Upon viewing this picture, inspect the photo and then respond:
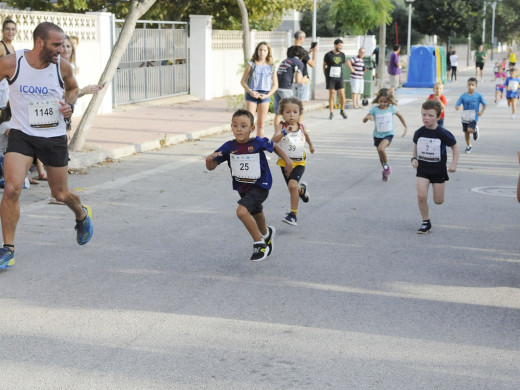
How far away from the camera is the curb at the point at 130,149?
40.6 feet

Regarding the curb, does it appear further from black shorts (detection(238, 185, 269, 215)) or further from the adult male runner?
black shorts (detection(238, 185, 269, 215))

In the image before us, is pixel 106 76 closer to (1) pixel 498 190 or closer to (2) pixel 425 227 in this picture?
(1) pixel 498 190

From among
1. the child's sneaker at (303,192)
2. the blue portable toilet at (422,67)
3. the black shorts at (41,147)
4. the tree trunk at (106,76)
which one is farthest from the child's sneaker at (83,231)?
the blue portable toilet at (422,67)

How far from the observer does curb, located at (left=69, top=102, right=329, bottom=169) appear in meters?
12.4

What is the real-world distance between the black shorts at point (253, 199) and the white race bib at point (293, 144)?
5.29 feet

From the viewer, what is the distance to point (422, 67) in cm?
3597

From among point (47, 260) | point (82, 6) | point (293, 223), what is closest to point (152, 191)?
point (293, 223)

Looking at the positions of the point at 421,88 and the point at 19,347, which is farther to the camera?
the point at 421,88

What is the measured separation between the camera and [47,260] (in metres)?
6.85

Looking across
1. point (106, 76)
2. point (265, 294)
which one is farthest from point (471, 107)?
point (265, 294)

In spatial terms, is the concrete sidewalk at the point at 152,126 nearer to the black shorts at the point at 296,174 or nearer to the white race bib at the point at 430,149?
the black shorts at the point at 296,174

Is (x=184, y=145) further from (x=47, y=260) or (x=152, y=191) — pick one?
(x=47, y=260)

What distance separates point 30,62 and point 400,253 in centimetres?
343

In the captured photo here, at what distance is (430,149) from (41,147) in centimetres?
384
